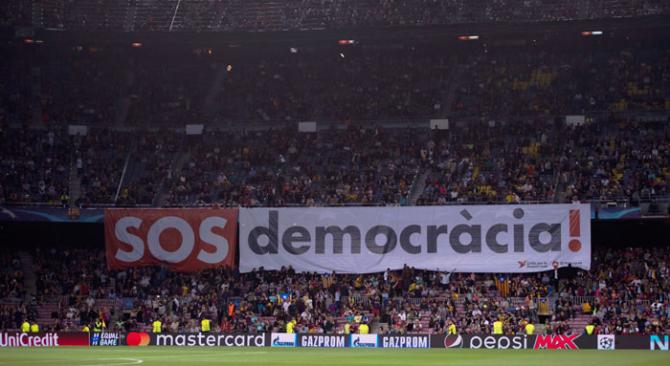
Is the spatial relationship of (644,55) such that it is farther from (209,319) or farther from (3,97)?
(3,97)

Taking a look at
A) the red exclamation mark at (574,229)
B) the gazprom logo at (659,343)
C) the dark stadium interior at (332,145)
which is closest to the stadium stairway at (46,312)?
the dark stadium interior at (332,145)

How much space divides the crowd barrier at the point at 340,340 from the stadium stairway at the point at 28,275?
8079 mm

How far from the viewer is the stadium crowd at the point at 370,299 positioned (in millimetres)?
51828

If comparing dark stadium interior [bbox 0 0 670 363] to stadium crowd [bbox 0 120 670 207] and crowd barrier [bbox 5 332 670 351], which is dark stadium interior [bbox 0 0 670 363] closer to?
stadium crowd [bbox 0 120 670 207]

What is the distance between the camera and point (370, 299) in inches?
2160

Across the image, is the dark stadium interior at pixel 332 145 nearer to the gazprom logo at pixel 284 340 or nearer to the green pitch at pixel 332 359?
the gazprom logo at pixel 284 340

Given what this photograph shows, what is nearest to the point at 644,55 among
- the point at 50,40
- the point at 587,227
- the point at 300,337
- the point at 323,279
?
the point at 587,227

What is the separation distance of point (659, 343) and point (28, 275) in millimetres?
34119

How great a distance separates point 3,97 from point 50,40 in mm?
5308

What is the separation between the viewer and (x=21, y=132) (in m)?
66.4

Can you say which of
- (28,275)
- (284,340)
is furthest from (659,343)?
(28,275)

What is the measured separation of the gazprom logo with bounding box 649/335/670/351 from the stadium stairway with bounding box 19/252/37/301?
31.8 m

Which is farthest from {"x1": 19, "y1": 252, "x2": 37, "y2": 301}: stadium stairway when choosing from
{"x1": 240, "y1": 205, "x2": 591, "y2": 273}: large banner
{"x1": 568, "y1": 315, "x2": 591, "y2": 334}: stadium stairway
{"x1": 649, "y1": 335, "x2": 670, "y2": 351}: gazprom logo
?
{"x1": 649, "y1": 335, "x2": 670, "y2": 351}: gazprom logo

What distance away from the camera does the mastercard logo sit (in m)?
50.8
